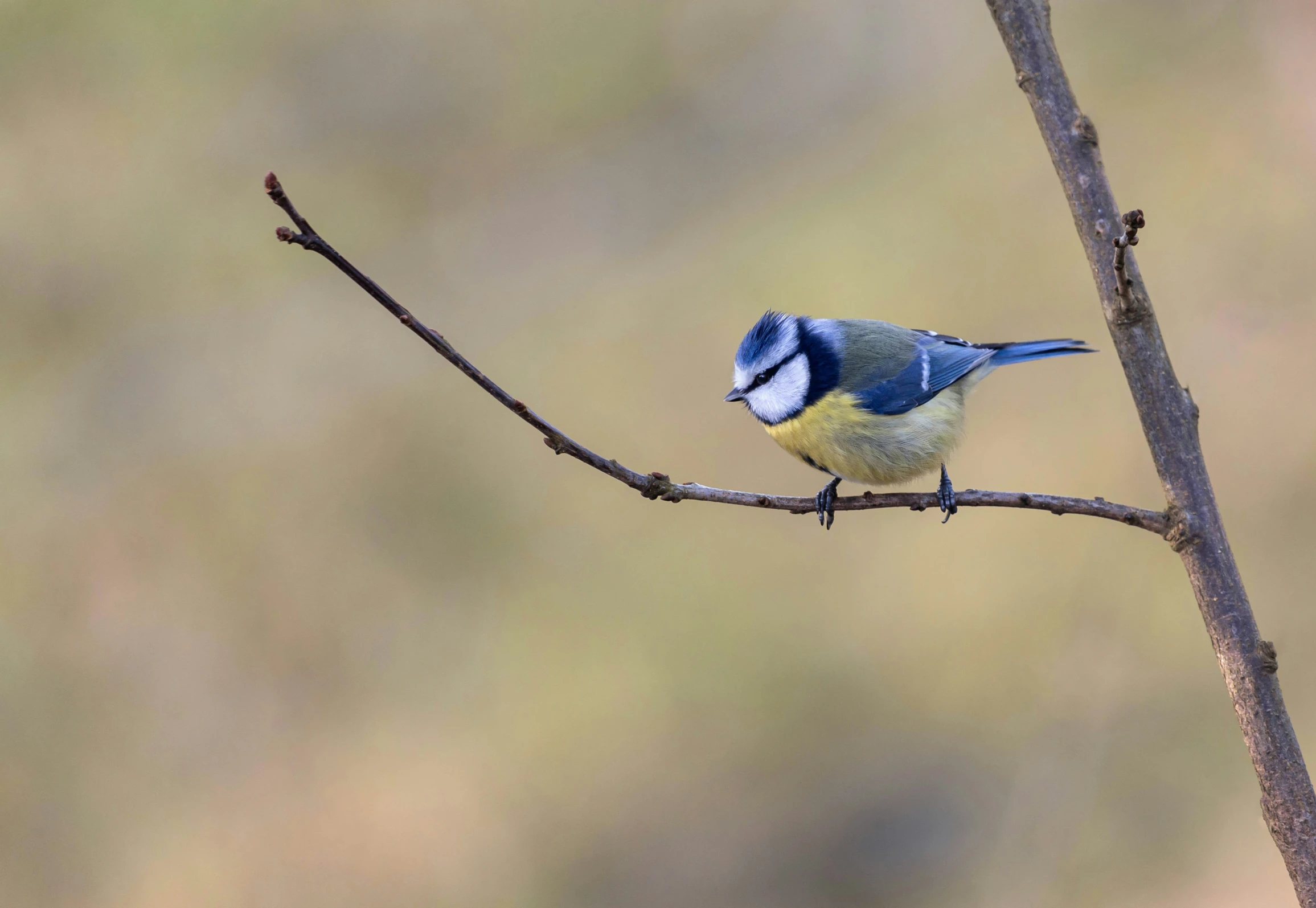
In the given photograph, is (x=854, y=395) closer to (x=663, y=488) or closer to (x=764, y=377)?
(x=764, y=377)

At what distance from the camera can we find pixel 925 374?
93.0 inches

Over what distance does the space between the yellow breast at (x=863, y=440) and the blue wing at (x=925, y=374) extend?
2cm

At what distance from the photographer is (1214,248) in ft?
13.2

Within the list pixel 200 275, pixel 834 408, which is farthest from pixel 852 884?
pixel 200 275

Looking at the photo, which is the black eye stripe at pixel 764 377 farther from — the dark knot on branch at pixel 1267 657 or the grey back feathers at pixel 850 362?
the dark knot on branch at pixel 1267 657

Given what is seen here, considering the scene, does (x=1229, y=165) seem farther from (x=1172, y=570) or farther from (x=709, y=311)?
(x=709, y=311)

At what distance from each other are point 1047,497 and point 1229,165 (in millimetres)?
3449

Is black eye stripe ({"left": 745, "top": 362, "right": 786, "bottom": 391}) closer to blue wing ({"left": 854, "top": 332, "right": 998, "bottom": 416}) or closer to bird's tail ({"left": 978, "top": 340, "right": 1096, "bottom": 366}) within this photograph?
blue wing ({"left": 854, "top": 332, "right": 998, "bottom": 416})

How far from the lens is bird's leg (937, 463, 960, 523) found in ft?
5.82

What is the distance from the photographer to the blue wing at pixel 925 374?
2227 millimetres

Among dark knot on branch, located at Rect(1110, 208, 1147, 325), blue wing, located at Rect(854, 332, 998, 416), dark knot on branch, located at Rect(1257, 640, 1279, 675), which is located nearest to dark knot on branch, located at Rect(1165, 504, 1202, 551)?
dark knot on branch, located at Rect(1257, 640, 1279, 675)

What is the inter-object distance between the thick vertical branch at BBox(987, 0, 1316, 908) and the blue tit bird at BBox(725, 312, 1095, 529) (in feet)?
2.12

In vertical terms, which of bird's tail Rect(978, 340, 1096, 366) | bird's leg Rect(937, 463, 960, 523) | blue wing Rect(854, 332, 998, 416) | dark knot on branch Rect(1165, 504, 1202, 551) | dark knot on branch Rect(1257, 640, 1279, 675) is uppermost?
bird's tail Rect(978, 340, 1096, 366)

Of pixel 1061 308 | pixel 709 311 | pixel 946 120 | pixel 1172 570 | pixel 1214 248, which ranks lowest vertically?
pixel 1172 570
